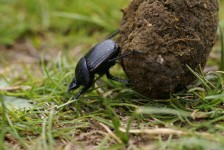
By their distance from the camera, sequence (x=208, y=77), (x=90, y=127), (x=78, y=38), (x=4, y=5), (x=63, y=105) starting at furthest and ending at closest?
(x=4, y=5) < (x=78, y=38) < (x=208, y=77) < (x=63, y=105) < (x=90, y=127)

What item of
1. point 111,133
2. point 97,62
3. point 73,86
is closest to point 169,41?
point 97,62

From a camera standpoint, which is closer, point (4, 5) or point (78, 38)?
point (78, 38)

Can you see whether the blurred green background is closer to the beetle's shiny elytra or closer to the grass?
the grass

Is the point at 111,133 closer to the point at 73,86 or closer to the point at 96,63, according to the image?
the point at 96,63

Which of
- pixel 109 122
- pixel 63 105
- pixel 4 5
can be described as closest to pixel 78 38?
pixel 4 5

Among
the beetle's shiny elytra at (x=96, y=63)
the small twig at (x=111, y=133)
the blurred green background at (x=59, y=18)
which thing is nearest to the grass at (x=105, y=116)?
the small twig at (x=111, y=133)

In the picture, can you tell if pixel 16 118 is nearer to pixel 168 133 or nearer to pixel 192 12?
pixel 168 133

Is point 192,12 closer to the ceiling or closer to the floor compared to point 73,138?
closer to the ceiling

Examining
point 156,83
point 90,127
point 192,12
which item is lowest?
point 90,127

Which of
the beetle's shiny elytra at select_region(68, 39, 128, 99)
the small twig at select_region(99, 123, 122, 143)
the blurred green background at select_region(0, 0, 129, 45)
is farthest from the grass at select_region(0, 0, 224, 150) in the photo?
the blurred green background at select_region(0, 0, 129, 45)
